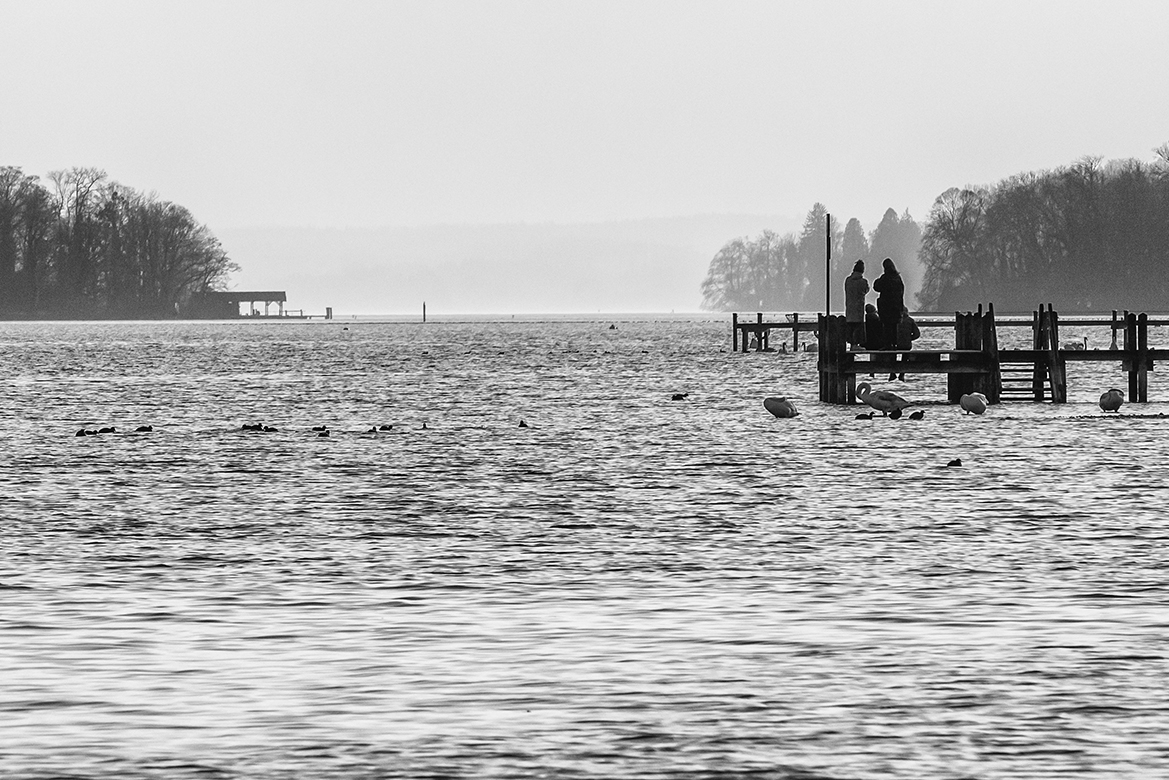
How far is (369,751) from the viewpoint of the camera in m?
8.84

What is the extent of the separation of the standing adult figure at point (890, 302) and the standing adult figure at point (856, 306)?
1.04 metres

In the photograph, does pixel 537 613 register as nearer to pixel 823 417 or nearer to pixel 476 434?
pixel 476 434

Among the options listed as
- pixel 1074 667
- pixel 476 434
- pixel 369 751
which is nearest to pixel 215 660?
pixel 369 751

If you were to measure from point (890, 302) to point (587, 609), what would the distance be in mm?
23827

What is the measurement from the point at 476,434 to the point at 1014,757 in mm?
22444

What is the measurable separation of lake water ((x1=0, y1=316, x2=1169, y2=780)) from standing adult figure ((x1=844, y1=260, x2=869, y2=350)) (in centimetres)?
938

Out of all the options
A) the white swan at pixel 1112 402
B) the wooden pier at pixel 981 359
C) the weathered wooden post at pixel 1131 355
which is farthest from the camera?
the weathered wooden post at pixel 1131 355

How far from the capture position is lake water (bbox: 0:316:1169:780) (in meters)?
9.02

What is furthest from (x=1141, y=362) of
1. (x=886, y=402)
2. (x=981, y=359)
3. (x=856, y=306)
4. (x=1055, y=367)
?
(x=886, y=402)

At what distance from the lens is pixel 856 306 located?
39406 millimetres

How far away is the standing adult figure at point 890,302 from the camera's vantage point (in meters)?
35.7

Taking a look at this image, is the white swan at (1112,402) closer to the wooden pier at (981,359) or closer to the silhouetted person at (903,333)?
the wooden pier at (981,359)

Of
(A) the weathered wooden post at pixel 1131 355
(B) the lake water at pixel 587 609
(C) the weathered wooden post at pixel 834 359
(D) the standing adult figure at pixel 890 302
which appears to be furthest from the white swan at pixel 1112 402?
(B) the lake water at pixel 587 609

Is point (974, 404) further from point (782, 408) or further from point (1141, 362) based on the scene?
point (1141, 362)
